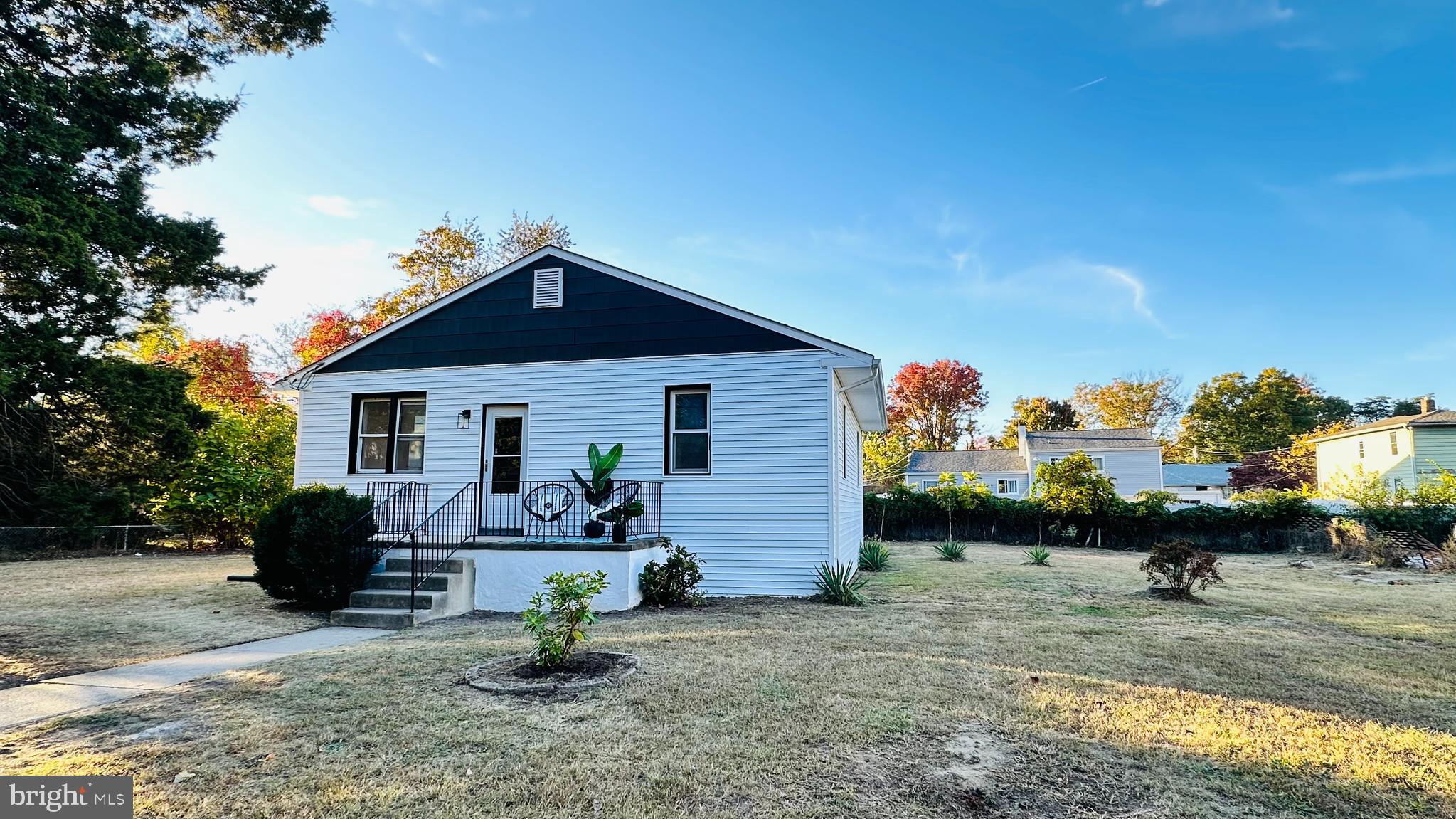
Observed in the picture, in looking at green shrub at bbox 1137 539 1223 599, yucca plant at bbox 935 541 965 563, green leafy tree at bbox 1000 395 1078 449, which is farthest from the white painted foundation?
green leafy tree at bbox 1000 395 1078 449

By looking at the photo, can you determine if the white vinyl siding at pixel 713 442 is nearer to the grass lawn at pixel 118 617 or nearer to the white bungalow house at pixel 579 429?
the white bungalow house at pixel 579 429

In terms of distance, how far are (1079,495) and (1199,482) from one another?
28298 mm

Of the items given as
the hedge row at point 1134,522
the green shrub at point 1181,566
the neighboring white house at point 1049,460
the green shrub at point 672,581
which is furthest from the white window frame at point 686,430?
the neighboring white house at point 1049,460

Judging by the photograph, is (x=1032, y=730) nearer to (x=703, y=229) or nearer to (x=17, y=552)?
(x=703, y=229)

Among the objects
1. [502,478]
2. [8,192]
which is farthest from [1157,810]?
[8,192]

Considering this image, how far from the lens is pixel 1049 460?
1400 inches

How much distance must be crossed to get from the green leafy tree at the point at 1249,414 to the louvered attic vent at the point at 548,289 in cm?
5105

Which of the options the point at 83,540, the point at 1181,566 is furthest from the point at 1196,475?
the point at 83,540

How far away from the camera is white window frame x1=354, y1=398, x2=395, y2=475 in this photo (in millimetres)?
11094

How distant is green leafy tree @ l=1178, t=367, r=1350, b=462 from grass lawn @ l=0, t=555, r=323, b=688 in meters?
55.5

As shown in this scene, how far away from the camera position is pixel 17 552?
547 inches

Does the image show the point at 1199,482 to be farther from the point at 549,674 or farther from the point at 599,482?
the point at 549,674

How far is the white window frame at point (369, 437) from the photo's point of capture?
36.4ft

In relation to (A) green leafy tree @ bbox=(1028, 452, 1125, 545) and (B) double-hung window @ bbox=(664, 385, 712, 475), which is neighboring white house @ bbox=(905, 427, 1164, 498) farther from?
(B) double-hung window @ bbox=(664, 385, 712, 475)
